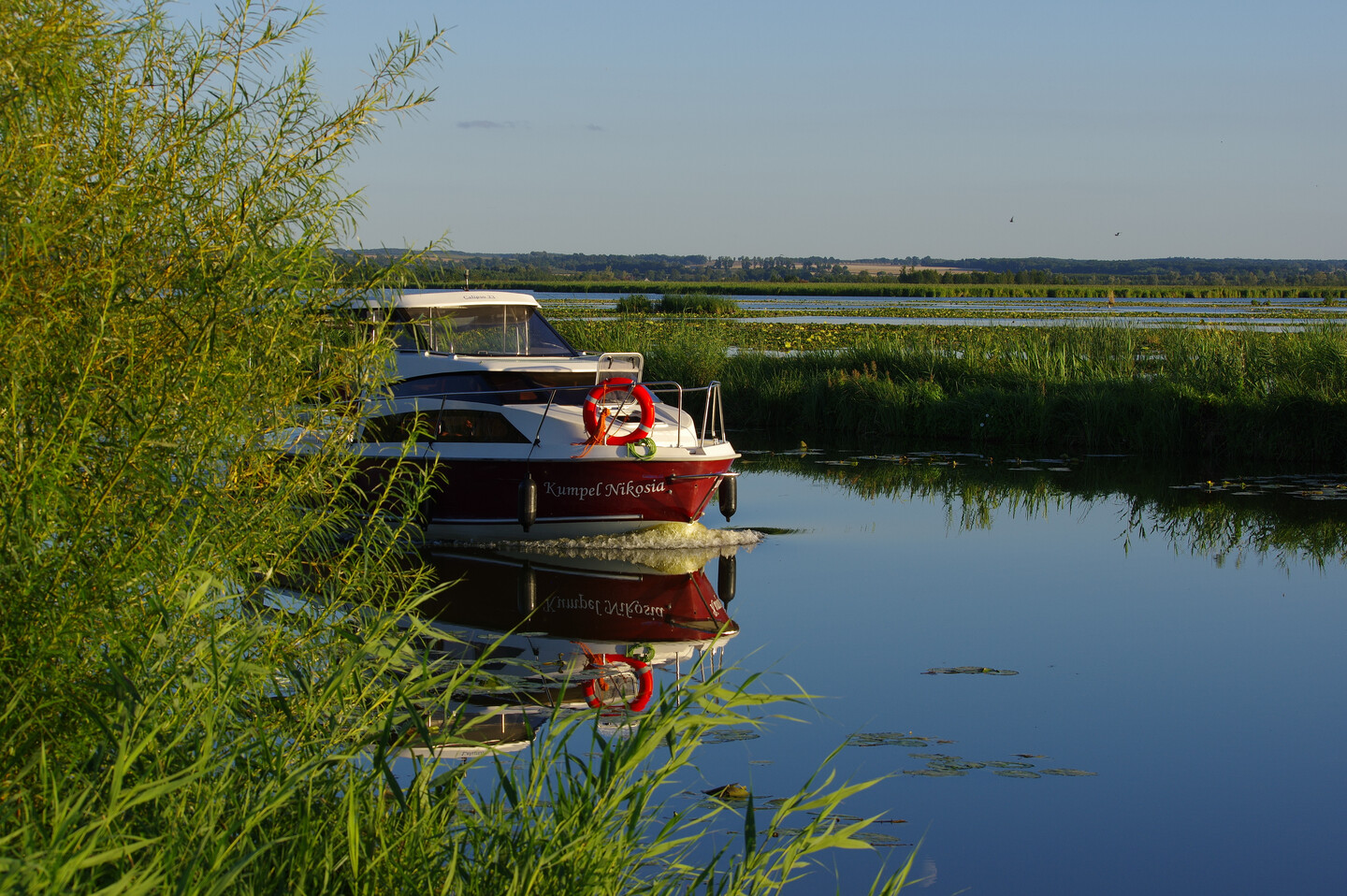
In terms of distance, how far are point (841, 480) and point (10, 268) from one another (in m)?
13.5

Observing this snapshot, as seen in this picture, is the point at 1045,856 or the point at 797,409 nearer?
the point at 1045,856

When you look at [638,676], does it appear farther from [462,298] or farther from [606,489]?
[462,298]

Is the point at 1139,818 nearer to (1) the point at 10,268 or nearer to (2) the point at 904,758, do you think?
(2) the point at 904,758

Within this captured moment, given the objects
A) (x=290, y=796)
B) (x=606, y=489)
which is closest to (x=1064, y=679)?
(x=606, y=489)

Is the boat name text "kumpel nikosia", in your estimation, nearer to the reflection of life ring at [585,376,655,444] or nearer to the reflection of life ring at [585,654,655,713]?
the reflection of life ring at [585,376,655,444]

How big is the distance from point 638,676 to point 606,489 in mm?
4330

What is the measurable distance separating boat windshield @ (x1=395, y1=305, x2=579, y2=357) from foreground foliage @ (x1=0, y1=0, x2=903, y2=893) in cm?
785

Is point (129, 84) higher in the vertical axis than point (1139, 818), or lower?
higher

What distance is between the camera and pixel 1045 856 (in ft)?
16.6

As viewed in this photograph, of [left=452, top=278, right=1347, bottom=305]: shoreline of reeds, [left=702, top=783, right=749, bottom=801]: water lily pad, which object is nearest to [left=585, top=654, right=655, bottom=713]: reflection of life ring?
[left=702, top=783, right=749, bottom=801]: water lily pad

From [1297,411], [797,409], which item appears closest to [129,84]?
[1297,411]

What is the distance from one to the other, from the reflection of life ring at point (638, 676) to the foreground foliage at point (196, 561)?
1352 mm

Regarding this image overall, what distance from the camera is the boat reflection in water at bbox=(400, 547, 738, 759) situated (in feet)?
21.5

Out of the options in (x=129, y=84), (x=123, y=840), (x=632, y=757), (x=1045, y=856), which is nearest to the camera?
(x=123, y=840)
